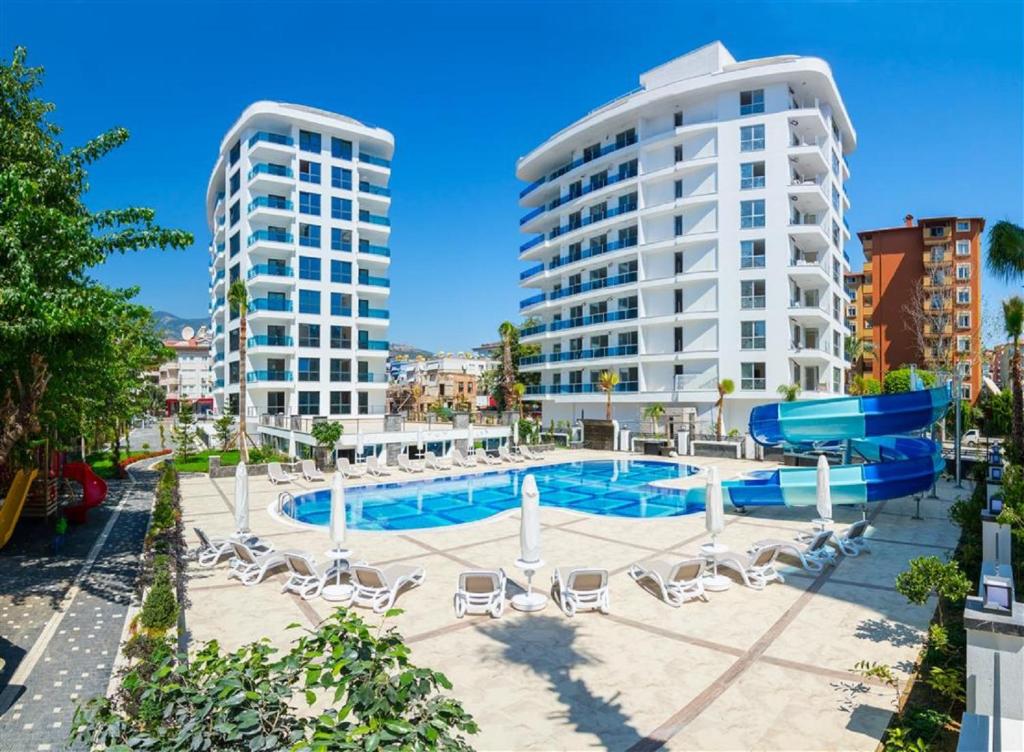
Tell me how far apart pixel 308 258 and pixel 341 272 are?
278cm

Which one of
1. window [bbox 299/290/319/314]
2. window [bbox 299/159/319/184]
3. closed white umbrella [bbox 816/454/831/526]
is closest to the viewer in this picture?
closed white umbrella [bbox 816/454/831/526]

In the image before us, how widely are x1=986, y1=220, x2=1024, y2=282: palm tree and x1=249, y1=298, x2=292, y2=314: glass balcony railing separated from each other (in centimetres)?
4105

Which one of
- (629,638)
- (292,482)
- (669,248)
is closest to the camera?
(629,638)

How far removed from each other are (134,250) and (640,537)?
13204mm

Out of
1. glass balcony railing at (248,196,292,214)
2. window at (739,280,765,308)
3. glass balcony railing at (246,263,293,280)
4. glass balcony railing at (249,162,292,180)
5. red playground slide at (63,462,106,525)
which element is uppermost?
glass balcony railing at (249,162,292,180)

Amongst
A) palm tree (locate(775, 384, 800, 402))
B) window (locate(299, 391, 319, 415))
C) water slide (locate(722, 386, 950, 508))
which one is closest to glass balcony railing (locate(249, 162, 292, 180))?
window (locate(299, 391, 319, 415))

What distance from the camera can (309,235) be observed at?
45969 mm

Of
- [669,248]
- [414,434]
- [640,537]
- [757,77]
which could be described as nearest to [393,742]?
[640,537]

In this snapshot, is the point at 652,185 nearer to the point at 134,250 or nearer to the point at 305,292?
the point at 305,292

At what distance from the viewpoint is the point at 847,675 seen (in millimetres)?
7699

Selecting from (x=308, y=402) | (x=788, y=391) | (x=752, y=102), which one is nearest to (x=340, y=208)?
(x=308, y=402)

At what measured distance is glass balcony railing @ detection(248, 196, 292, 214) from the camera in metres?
44.4

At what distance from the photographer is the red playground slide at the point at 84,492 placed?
17.2 metres

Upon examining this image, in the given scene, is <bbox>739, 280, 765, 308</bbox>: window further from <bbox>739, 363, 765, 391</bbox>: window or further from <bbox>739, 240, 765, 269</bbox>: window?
<bbox>739, 363, 765, 391</bbox>: window
